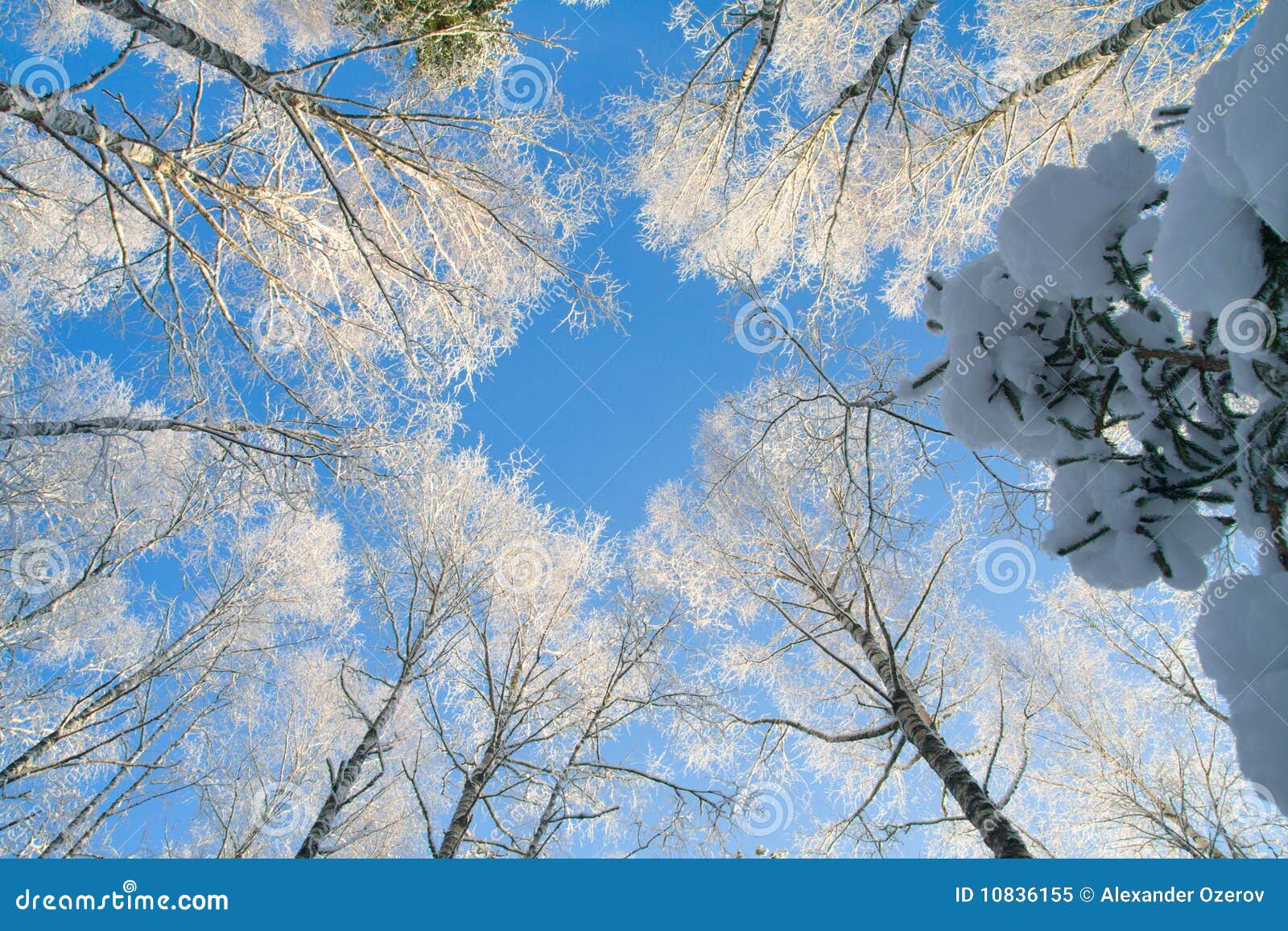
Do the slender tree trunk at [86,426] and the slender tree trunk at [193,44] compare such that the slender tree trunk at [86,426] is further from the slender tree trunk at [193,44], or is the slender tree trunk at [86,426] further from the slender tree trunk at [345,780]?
the slender tree trunk at [345,780]

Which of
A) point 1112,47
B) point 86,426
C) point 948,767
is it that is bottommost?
point 948,767

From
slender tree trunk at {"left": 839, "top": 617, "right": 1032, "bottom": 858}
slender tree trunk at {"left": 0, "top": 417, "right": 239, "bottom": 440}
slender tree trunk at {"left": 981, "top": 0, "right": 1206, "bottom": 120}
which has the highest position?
slender tree trunk at {"left": 981, "top": 0, "right": 1206, "bottom": 120}

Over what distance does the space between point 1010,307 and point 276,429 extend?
185 inches

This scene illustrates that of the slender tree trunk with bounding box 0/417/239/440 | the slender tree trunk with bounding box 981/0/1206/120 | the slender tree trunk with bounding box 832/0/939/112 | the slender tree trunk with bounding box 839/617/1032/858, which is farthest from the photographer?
the slender tree trunk with bounding box 981/0/1206/120

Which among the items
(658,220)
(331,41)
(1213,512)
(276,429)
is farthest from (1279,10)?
(331,41)

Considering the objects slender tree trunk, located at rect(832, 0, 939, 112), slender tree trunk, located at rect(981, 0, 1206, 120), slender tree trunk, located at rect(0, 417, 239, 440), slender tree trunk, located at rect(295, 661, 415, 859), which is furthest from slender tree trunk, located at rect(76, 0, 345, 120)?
slender tree trunk, located at rect(981, 0, 1206, 120)

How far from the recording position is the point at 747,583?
5895mm

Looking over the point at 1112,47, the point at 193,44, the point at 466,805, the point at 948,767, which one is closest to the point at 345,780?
the point at 466,805

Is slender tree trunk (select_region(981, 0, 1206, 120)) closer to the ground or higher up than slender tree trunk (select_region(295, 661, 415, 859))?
higher up

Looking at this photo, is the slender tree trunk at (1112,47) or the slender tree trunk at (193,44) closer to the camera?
the slender tree trunk at (193,44)

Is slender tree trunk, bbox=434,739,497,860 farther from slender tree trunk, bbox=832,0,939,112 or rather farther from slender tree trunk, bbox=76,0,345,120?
slender tree trunk, bbox=832,0,939,112

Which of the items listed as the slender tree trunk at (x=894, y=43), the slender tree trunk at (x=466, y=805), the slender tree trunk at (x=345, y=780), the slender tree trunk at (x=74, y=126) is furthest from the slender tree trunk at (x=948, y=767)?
the slender tree trunk at (x=74, y=126)

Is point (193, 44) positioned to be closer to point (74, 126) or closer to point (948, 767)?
point (74, 126)

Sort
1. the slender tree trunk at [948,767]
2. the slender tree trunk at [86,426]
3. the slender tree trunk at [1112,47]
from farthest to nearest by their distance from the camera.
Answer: the slender tree trunk at [1112,47] < the slender tree trunk at [86,426] < the slender tree trunk at [948,767]
